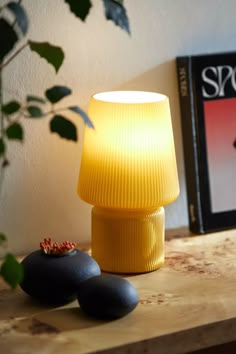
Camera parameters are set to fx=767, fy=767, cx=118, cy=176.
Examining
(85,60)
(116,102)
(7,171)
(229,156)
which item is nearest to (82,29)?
(85,60)

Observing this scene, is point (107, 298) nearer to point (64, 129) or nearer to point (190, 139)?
point (64, 129)

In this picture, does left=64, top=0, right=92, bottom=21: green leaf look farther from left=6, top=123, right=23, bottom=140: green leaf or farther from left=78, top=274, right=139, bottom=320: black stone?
left=78, top=274, right=139, bottom=320: black stone

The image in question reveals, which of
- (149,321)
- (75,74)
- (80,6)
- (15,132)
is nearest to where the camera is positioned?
(15,132)

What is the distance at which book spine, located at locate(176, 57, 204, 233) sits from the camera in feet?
5.12

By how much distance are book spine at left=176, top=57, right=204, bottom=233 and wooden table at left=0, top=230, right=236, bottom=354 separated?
0.18 meters

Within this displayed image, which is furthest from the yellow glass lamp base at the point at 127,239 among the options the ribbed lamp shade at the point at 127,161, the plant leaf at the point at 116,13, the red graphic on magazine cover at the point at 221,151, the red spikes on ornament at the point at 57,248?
the plant leaf at the point at 116,13

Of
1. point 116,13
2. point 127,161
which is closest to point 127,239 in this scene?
point 127,161

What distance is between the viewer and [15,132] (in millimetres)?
925

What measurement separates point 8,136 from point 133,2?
67 cm

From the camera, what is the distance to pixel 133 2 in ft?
4.94

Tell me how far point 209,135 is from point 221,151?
5 cm

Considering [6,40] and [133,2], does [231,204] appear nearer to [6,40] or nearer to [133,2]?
[133,2]

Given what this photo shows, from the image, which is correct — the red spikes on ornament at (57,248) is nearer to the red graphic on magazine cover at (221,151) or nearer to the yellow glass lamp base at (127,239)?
the yellow glass lamp base at (127,239)

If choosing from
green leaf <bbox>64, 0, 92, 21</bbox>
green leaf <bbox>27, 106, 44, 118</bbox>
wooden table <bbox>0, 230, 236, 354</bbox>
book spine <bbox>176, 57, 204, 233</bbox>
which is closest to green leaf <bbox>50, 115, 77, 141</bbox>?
green leaf <bbox>27, 106, 44, 118</bbox>
